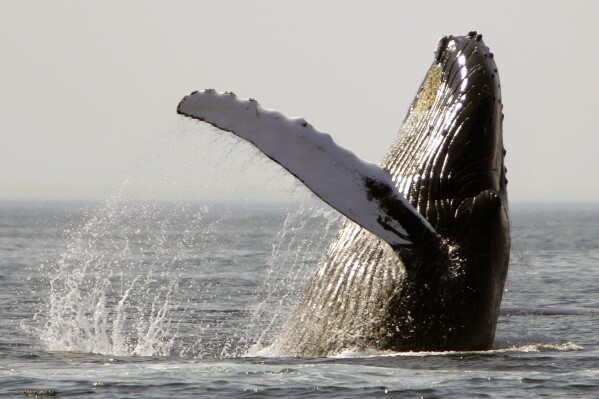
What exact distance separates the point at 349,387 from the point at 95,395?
2203 millimetres

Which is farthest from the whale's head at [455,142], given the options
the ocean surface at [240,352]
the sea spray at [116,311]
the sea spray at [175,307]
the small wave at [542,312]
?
the small wave at [542,312]

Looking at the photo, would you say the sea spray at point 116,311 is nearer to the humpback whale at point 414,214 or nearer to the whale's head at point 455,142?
the humpback whale at point 414,214

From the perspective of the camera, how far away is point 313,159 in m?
10.7

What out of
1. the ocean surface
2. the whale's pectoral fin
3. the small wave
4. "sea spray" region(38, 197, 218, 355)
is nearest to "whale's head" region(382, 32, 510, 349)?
the ocean surface

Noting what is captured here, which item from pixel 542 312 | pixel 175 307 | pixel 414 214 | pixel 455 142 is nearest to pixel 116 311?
pixel 175 307

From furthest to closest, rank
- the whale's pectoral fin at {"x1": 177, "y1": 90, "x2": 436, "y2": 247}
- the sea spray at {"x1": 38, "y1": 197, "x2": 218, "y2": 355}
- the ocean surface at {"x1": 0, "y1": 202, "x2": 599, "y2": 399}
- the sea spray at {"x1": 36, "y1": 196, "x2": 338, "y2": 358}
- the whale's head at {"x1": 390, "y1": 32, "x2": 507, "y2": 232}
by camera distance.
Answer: the sea spray at {"x1": 38, "y1": 197, "x2": 218, "y2": 355} → the sea spray at {"x1": 36, "y1": 196, "x2": 338, "y2": 358} → the whale's head at {"x1": 390, "y1": 32, "x2": 507, "y2": 232} → the whale's pectoral fin at {"x1": 177, "y1": 90, "x2": 436, "y2": 247} → the ocean surface at {"x1": 0, "y1": 202, "x2": 599, "y2": 399}

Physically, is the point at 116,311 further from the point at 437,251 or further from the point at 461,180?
the point at 437,251

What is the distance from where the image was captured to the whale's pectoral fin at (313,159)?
10656mm

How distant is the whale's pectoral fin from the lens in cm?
1066

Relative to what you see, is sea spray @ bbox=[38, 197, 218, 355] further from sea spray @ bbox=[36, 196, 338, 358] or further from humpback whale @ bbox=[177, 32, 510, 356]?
humpback whale @ bbox=[177, 32, 510, 356]

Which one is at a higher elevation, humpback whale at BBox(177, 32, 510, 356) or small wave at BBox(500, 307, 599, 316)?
humpback whale at BBox(177, 32, 510, 356)

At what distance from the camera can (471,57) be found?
12.1 m

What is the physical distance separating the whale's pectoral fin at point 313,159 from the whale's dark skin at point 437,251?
0.53 meters

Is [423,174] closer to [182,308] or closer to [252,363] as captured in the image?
[252,363]
